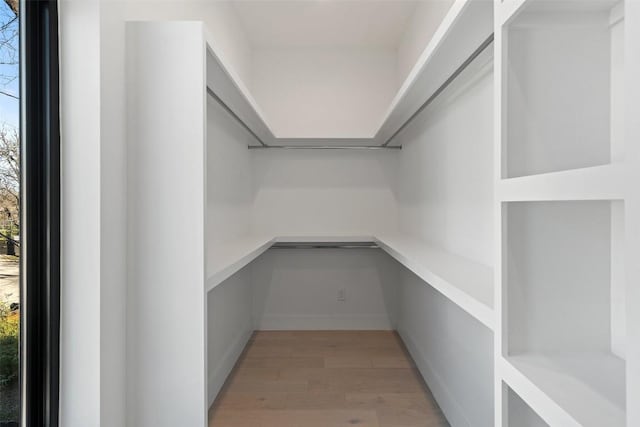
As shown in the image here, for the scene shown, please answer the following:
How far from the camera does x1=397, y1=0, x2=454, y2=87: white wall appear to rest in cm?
210

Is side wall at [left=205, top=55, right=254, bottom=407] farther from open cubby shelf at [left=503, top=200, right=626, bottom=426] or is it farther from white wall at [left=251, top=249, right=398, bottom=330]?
open cubby shelf at [left=503, top=200, right=626, bottom=426]

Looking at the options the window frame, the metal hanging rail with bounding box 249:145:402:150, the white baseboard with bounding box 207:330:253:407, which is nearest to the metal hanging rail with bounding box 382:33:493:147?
the metal hanging rail with bounding box 249:145:402:150

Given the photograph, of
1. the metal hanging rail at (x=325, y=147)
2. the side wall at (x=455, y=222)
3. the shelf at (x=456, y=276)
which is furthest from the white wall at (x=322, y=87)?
the shelf at (x=456, y=276)

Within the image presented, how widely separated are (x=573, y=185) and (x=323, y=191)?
273 centimetres

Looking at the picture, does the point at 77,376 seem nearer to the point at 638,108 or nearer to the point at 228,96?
the point at 228,96

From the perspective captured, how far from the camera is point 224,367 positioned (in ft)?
7.60

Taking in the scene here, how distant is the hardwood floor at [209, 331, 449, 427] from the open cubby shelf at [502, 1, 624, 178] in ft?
4.93

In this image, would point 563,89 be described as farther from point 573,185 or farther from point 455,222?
point 455,222

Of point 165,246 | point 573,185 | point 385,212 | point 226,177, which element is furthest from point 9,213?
point 385,212

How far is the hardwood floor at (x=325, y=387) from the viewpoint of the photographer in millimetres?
1885

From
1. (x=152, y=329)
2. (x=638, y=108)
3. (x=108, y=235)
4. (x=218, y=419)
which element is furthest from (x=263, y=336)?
(x=638, y=108)

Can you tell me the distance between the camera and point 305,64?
10.7 ft

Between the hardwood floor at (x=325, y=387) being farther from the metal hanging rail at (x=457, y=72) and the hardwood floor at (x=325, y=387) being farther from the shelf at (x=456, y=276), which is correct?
the metal hanging rail at (x=457, y=72)

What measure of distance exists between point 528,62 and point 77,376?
135 cm
